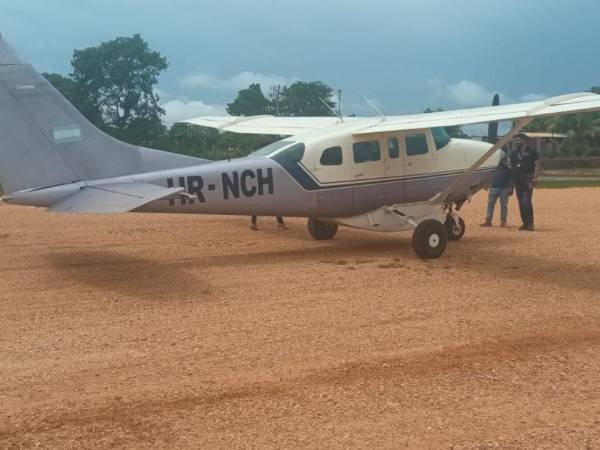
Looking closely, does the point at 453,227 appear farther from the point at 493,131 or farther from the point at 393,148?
the point at 493,131

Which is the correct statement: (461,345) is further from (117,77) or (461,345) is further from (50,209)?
(117,77)

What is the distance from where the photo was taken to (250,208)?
1035 centimetres

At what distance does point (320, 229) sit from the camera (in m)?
12.7

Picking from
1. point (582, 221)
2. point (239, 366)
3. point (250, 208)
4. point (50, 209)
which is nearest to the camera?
point (239, 366)

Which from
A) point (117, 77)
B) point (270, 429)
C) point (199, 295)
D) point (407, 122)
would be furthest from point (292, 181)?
point (117, 77)

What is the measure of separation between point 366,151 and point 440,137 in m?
1.76

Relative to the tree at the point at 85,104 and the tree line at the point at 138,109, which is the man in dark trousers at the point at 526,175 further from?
the tree at the point at 85,104

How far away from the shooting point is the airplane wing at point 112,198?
317 inches

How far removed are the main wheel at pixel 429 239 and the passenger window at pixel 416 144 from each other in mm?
1625

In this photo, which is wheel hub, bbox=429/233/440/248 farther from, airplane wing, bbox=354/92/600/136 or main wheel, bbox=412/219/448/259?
airplane wing, bbox=354/92/600/136

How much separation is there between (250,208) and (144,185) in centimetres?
192

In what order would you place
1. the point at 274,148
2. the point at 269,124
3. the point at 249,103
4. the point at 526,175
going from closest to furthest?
the point at 274,148 → the point at 526,175 → the point at 269,124 → the point at 249,103

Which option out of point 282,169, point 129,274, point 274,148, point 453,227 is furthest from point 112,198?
point 453,227

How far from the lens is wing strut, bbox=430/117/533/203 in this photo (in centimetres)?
936
